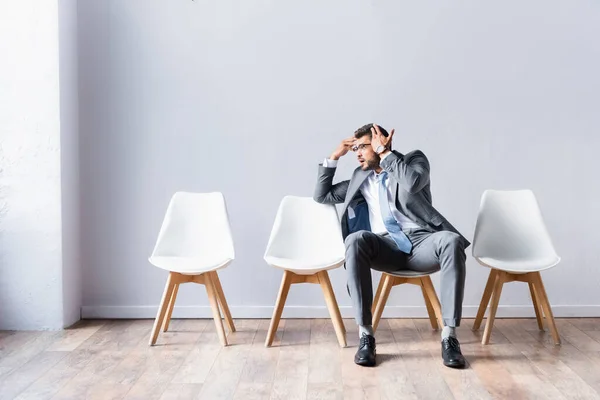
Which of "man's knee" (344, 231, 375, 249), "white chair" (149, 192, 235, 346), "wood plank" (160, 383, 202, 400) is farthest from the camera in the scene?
"white chair" (149, 192, 235, 346)

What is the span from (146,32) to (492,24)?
7.20 ft

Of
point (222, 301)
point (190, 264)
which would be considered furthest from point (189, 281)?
point (222, 301)

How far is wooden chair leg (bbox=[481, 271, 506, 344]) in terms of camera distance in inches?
134

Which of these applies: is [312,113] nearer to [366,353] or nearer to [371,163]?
[371,163]

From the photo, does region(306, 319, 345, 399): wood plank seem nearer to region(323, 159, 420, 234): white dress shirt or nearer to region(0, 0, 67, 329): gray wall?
region(323, 159, 420, 234): white dress shirt

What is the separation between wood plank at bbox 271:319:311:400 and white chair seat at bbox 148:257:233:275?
546 mm

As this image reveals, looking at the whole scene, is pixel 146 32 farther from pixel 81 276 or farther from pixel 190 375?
Result: pixel 190 375

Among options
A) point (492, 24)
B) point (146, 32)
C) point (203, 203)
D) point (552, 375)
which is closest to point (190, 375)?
point (203, 203)

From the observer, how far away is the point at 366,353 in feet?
9.94

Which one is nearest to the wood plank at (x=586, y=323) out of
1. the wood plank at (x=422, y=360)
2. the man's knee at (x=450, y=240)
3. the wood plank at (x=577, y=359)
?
the wood plank at (x=577, y=359)

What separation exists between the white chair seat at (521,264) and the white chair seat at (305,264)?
2.65 ft

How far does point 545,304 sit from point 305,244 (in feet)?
4.41

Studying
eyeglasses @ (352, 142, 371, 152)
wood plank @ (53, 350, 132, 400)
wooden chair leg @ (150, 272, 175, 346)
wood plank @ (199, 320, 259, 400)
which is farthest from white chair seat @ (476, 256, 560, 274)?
wood plank @ (53, 350, 132, 400)

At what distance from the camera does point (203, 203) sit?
3842 millimetres
